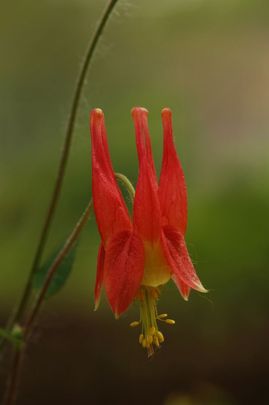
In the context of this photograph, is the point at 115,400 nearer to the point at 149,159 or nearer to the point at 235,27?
the point at 149,159

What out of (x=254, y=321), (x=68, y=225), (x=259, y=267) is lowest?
(x=254, y=321)

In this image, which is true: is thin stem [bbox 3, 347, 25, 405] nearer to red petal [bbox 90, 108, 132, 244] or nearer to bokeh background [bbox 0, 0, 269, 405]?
bokeh background [bbox 0, 0, 269, 405]

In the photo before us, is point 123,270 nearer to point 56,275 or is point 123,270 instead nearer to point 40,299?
point 40,299

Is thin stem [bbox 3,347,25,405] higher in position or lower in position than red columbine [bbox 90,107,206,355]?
lower

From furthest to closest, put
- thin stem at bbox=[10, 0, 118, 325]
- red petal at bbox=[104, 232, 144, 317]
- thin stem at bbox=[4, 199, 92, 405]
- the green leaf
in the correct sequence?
1. the green leaf
2. thin stem at bbox=[10, 0, 118, 325]
3. thin stem at bbox=[4, 199, 92, 405]
4. red petal at bbox=[104, 232, 144, 317]

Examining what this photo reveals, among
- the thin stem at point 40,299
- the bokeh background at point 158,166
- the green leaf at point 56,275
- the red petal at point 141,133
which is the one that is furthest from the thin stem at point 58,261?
the bokeh background at point 158,166

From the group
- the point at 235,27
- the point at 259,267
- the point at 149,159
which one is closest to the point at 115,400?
the point at 259,267

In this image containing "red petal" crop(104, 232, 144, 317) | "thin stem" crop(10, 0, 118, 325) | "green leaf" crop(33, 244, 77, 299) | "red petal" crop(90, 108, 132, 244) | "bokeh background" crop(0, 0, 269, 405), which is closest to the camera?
"red petal" crop(104, 232, 144, 317)

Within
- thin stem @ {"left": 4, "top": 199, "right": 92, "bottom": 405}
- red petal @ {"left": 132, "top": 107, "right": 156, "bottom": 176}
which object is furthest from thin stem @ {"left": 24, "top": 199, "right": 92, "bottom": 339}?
red petal @ {"left": 132, "top": 107, "right": 156, "bottom": 176}
